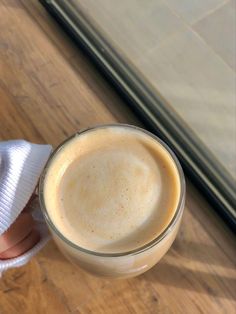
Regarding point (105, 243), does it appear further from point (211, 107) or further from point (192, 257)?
point (211, 107)

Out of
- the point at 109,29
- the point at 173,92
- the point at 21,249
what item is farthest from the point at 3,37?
the point at 21,249

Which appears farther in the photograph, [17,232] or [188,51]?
[188,51]

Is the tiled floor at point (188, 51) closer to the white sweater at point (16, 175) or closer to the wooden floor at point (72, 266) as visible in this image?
the wooden floor at point (72, 266)

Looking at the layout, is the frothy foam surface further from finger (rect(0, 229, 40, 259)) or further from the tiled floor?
the tiled floor

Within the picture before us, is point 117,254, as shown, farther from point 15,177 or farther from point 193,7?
point 193,7

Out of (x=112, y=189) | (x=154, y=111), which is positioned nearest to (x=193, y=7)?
(x=154, y=111)

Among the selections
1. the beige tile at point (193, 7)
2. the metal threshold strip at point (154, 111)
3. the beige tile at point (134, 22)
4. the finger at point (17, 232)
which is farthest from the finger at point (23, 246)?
the beige tile at point (193, 7)
